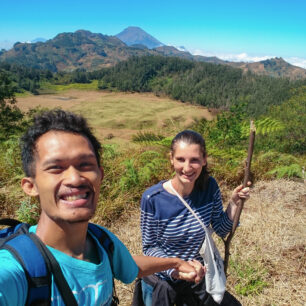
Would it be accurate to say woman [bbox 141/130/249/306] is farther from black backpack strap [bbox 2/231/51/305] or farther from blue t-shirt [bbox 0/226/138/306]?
black backpack strap [bbox 2/231/51/305]

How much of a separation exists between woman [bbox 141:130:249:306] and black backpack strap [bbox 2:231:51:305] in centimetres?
104

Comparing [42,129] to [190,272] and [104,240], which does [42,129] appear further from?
[190,272]

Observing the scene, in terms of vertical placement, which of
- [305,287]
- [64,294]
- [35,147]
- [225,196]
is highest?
[35,147]

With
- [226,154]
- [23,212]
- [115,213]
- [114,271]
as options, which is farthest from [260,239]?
[23,212]

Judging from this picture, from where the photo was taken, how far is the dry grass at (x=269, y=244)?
8.47 feet

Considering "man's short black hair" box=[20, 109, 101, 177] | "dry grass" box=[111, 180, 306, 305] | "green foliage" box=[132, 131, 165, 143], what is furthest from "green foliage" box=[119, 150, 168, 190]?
"man's short black hair" box=[20, 109, 101, 177]

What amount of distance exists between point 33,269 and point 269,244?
315 centimetres

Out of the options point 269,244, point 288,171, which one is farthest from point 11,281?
point 288,171

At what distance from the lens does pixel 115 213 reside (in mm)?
3904

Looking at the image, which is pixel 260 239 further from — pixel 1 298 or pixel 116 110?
pixel 116 110

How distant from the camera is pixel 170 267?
62.2 inches

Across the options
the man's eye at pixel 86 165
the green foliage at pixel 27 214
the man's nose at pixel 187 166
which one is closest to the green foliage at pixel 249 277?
the man's nose at pixel 187 166

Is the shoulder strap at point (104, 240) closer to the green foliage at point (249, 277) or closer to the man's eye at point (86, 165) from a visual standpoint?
the man's eye at point (86, 165)

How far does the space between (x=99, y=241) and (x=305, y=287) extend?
8.36 ft
